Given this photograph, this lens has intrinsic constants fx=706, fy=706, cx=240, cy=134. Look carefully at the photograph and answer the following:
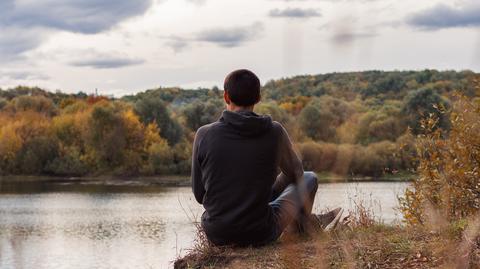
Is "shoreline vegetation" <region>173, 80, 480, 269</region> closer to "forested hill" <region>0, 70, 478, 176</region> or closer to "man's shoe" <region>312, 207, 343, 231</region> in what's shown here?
"man's shoe" <region>312, 207, 343, 231</region>

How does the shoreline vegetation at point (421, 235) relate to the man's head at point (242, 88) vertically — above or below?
below

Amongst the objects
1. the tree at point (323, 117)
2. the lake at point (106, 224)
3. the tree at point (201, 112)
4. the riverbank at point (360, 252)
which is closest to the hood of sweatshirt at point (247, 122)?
the riverbank at point (360, 252)

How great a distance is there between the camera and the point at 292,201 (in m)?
5.96

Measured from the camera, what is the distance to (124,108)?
83.0m

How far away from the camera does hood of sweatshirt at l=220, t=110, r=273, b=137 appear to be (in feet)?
17.6

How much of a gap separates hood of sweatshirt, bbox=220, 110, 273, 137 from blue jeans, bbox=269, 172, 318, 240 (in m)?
0.72

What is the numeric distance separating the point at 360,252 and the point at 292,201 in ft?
3.01

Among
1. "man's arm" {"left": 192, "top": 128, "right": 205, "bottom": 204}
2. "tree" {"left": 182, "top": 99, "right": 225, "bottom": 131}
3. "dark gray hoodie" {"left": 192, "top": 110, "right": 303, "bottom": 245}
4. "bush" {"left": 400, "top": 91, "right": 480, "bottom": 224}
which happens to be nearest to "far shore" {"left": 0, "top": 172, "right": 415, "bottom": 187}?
"tree" {"left": 182, "top": 99, "right": 225, "bottom": 131}

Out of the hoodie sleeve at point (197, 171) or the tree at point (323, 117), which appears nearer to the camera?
the hoodie sleeve at point (197, 171)

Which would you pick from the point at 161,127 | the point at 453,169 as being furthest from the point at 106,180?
the point at 453,169

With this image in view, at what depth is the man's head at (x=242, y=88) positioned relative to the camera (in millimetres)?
5414

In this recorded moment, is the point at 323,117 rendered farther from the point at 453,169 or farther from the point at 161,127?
the point at 453,169

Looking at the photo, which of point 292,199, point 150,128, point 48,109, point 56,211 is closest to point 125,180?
point 150,128

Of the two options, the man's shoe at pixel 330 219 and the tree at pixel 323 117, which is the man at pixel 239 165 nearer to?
the man's shoe at pixel 330 219
